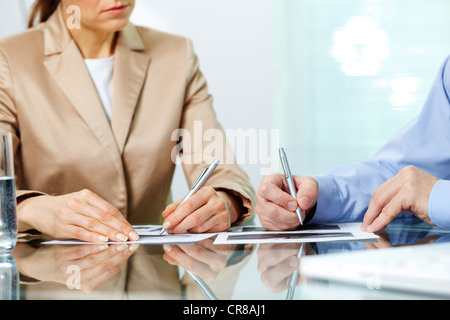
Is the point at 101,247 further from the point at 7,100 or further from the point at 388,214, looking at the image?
the point at 7,100

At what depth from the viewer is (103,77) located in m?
1.62

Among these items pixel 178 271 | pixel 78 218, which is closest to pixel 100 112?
pixel 78 218

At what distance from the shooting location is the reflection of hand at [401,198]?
3.14 feet

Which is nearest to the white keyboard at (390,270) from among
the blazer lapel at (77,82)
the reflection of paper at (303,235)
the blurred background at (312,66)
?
the reflection of paper at (303,235)

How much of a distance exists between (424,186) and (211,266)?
0.48 m

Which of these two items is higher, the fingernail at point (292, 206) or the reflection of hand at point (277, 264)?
the reflection of hand at point (277, 264)

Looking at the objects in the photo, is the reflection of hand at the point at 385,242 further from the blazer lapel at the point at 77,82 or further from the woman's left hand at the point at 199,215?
the blazer lapel at the point at 77,82

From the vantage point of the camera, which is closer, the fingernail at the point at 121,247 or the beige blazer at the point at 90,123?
the fingernail at the point at 121,247

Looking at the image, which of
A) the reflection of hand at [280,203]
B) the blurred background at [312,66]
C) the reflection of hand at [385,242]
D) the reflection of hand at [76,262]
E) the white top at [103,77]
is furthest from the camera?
the blurred background at [312,66]

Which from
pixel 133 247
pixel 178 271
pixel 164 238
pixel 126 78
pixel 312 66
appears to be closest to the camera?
pixel 178 271

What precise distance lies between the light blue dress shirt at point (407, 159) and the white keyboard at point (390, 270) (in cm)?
52

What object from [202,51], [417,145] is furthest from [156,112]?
[202,51]

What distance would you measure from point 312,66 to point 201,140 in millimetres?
2663
